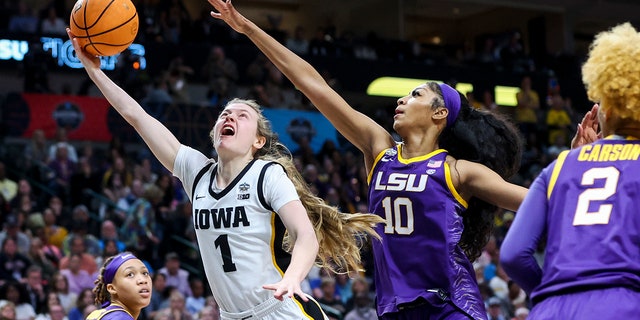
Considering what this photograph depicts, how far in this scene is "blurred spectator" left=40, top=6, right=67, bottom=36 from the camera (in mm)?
16719

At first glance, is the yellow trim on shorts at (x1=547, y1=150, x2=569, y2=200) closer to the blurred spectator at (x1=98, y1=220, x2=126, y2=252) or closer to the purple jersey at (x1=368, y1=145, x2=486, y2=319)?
the purple jersey at (x1=368, y1=145, x2=486, y2=319)

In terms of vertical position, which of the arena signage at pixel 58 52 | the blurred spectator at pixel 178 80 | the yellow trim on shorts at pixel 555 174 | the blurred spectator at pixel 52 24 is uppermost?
the blurred spectator at pixel 52 24

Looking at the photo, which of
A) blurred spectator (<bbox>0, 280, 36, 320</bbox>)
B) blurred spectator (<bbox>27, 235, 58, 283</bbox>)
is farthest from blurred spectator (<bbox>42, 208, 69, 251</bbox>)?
blurred spectator (<bbox>0, 280, 36, 320</bbox>)

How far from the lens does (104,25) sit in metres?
5.38

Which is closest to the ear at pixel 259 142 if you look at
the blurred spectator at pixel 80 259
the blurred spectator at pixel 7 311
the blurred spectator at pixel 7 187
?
the blurred spectator at pixel 7 311

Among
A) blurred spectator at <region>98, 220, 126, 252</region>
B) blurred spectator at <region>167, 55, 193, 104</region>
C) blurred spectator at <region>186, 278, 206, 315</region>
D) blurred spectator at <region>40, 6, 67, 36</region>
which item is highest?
blurred spectator at <region>40, 6, 67, 36</region>

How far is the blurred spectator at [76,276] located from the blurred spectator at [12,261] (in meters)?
0.50

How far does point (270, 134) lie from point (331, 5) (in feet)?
66.5

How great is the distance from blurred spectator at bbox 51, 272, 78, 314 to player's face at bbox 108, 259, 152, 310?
5.64 m

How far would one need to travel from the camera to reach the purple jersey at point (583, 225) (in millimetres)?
3107

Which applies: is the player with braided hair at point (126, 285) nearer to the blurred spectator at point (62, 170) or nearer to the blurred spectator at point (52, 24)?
the blurred spectator at point (62, 170)

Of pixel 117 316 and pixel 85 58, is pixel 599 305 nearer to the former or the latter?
pixel 117 316

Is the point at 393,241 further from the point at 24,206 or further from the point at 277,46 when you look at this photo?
the point at 24,206

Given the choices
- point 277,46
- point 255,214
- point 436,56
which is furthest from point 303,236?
point 436,56
